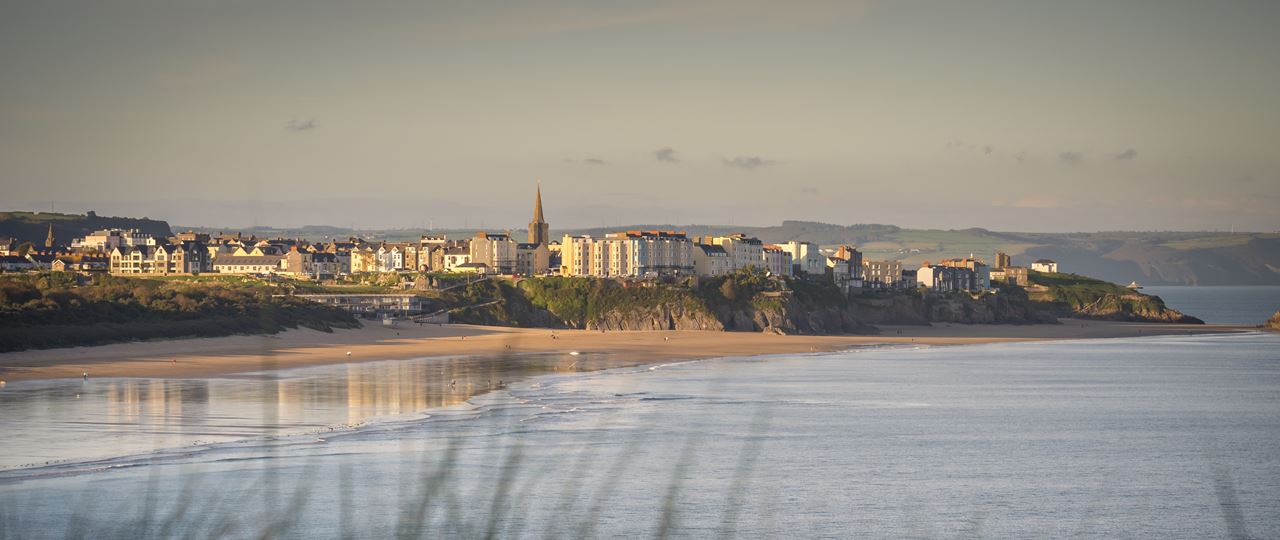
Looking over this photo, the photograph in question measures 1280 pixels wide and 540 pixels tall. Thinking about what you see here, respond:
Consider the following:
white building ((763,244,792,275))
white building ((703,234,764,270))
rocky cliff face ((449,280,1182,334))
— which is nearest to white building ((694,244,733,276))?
white building ((703,234,764,270))

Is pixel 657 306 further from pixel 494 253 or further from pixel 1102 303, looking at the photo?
pixel 1102 303

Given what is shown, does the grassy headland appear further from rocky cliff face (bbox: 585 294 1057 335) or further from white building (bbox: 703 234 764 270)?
white building (bbox: 703 234 764 270)

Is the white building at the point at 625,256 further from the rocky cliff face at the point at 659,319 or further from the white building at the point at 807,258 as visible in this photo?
the rocky cliff face at the point at 659,319

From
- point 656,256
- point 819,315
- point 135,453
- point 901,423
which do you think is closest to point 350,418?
point 135,453

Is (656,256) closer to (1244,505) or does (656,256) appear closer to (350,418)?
(350,418)

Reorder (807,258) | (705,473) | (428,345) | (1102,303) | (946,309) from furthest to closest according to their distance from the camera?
(807,258)
(1102,303)
(946,309)
(428,345)
(705,473)

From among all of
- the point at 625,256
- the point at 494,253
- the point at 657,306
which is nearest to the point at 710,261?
the point at 625,256
